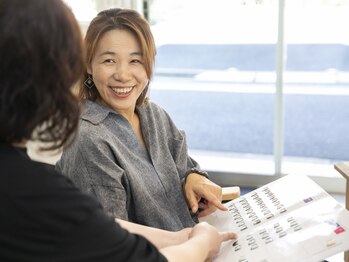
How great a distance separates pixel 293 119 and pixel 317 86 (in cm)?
165

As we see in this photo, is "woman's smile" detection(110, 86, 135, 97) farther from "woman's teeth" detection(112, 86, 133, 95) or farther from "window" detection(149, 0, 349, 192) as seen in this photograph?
"window" detection(149, 0, 349, 192)

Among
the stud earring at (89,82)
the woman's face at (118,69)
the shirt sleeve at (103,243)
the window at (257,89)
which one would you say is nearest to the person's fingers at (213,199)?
the woman's face at (118,69)

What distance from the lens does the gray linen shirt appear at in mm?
1303

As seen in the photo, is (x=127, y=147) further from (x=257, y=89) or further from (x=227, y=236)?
(x=257, y=89)

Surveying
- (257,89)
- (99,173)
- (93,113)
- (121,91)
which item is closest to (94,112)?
(93,113)

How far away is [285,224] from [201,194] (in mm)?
404

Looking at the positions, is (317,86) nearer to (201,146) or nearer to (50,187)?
(201,146)

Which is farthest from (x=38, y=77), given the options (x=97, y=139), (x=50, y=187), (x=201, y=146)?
(x=201, y=146)

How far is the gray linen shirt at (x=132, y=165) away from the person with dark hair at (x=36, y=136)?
51cm

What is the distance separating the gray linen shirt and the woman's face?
0.17 ft

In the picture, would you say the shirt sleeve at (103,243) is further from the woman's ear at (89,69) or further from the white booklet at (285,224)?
the woman's ear at (89,69)

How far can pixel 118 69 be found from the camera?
4.79ft

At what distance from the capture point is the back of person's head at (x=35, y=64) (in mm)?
708

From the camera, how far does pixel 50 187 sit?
75cm
